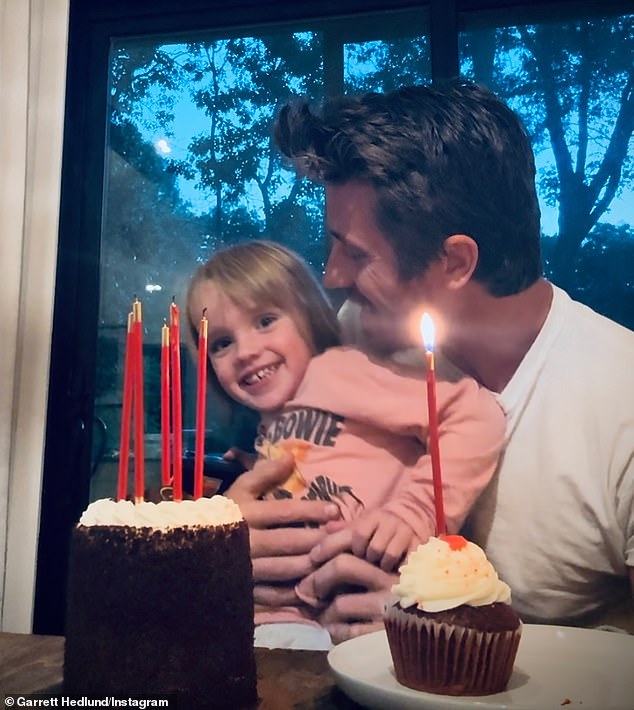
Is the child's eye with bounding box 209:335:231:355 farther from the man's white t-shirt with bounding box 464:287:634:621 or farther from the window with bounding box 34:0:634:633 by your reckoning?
the man's white t-shirt with bounding box 464:287:634:621

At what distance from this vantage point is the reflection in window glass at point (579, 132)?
68.3 inches

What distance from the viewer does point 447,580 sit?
1137 millimetres

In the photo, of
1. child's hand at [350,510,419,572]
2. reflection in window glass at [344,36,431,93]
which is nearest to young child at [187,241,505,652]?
child's hand at [350,510,419,572]

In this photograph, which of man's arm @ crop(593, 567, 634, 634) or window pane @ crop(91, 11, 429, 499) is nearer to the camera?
man's arm @ crop(593, 567, 634, 634)

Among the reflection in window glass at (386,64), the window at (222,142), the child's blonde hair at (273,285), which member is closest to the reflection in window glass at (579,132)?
the window at (222,142)

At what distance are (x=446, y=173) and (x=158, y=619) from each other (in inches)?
46.8

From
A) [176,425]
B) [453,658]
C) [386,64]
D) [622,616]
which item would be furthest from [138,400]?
[386,64]

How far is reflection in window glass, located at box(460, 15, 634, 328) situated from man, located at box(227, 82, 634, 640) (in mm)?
47

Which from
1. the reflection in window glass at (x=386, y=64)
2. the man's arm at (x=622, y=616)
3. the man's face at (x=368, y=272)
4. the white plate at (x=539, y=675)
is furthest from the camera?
the reflection in window glass at (x=386, y=64)

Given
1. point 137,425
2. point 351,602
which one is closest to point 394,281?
point 351,602

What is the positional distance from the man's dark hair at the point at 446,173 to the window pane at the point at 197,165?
0.36ft

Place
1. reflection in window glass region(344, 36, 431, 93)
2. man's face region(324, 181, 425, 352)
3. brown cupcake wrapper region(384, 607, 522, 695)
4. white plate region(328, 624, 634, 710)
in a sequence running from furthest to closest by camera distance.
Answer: reflection in window glass region(344, 36, 431, 93) < man's face region(324, 181, 425, 352) < brown cupcake wrapper region(384, 607, 522, 695) < white plate region(328, 624, 634, 710)

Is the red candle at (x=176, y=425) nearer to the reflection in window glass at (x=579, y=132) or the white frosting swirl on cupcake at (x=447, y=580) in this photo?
the white frosting swirl on cupcake at (x=447, y=580)

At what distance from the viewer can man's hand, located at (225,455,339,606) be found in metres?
1.71
